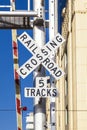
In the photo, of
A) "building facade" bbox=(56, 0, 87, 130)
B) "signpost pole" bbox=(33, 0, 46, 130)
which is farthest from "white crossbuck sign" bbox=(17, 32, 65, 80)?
"building facade" bbox=(56, 0, 87, 130)

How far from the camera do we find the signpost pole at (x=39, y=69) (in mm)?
10547

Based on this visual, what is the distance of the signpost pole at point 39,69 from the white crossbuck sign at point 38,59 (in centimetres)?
17

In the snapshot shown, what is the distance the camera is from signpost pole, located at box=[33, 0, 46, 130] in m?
10.5

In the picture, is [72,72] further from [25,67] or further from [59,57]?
[25,67]

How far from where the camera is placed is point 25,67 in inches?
413

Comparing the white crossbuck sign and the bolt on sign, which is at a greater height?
the white crossbuck sign

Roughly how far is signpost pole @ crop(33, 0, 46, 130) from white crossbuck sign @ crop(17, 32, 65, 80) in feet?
0.55

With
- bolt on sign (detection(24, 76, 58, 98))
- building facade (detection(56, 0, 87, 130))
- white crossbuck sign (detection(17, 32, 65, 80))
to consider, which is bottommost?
building facade (detection(56, 0, 87, 130))

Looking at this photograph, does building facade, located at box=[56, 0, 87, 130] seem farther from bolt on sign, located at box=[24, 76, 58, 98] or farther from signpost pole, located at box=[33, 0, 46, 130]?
bolt on sign, located at box=[24, 76, 58, 98]

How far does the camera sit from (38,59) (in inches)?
413
